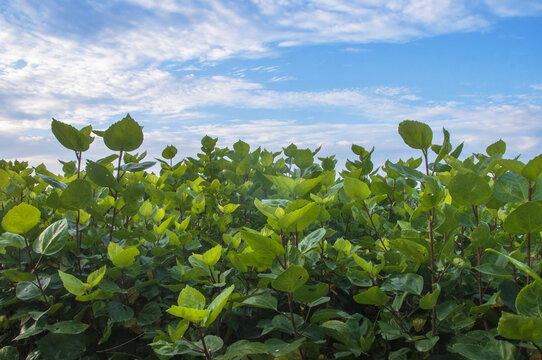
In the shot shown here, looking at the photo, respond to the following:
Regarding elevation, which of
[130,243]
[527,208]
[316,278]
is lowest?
[316,278]

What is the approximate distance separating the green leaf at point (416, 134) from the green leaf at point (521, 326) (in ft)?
3.12

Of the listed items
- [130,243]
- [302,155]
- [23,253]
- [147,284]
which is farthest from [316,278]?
[23,253]

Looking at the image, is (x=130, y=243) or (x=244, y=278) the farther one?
(x=130, y=243)

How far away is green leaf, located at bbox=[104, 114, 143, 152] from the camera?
78.8 inches

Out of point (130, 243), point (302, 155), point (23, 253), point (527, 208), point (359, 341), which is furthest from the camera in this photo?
point (302, 155)

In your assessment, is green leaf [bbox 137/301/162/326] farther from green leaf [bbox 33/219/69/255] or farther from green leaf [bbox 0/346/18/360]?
green leaf [bbox 0/346/18/360]

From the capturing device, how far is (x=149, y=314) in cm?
194

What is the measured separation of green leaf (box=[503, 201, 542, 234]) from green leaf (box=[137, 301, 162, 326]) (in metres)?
1.48

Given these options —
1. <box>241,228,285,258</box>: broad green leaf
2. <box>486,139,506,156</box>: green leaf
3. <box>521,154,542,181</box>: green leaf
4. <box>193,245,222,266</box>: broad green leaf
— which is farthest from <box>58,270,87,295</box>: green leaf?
<box>486,139,506,156</box>: green leaf

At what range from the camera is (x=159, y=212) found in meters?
2.51

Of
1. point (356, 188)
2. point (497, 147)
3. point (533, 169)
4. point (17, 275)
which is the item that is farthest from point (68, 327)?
point (497, 147)

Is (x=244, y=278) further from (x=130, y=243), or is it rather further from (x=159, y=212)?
(x=159, y=212)

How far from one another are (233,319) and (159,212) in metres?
0.91

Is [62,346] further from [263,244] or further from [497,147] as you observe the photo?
[497,147]
